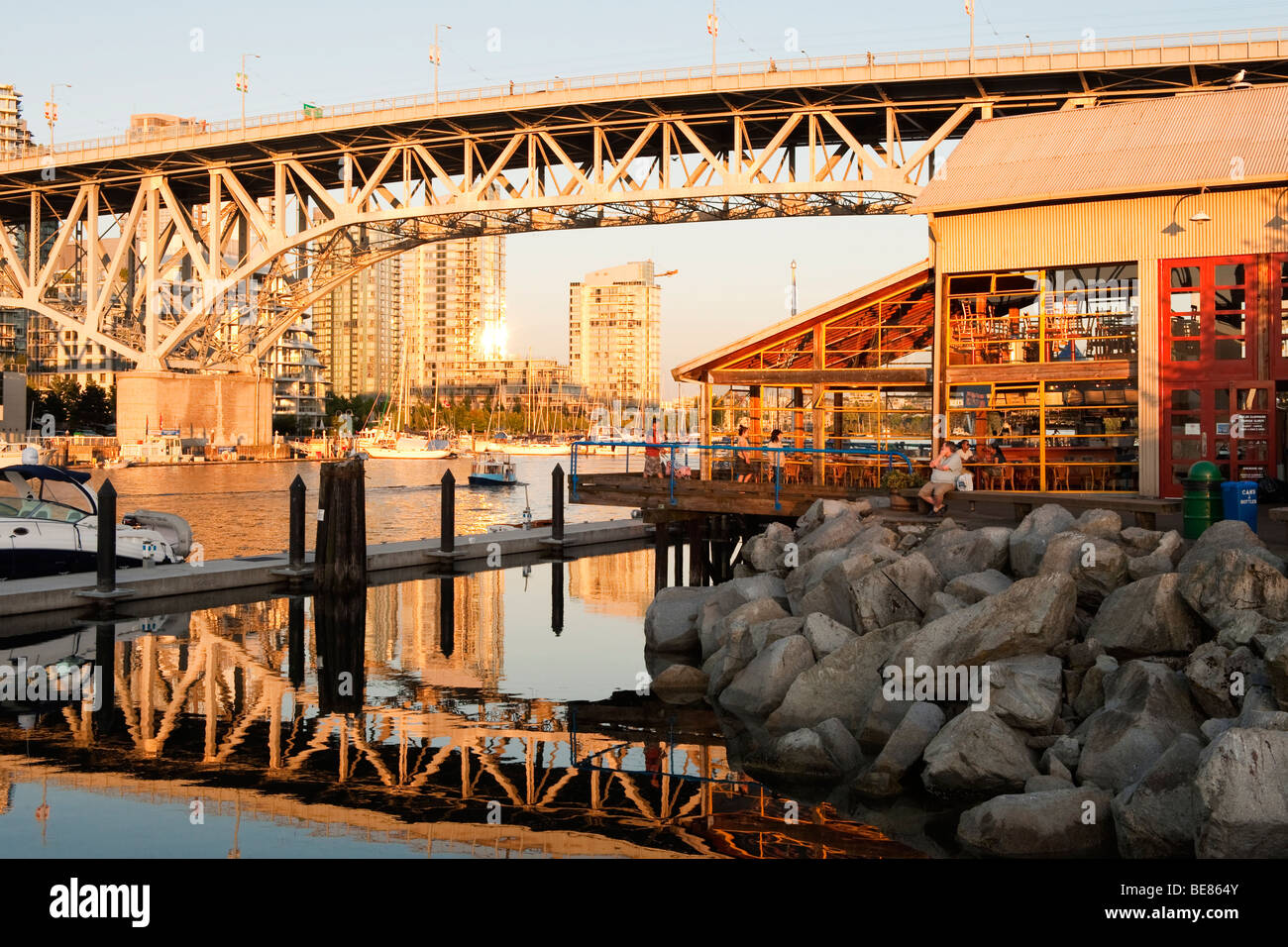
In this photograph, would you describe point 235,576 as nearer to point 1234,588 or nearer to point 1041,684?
point 1041,684

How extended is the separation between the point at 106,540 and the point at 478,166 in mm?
54857

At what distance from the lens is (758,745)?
1571 cm

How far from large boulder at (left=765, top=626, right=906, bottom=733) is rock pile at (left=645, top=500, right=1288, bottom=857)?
24 millimetres

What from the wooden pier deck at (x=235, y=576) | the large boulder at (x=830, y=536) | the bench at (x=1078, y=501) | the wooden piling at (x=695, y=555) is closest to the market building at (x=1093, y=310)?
the bench at (x=1078, y=501)

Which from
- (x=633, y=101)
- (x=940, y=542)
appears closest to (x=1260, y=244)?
(x=940, y=542)

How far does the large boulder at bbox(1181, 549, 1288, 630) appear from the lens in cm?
1409

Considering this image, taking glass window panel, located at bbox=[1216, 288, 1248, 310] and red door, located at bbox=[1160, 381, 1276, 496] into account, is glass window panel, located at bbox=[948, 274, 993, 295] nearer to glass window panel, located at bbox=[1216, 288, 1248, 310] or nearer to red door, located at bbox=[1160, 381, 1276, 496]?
glass window panel, located at bbox=[1216, 288, 1248, 310]

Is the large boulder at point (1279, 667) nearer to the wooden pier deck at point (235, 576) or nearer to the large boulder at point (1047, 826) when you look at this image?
the large boulder at point (1047, 826)

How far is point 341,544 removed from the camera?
1095 inches

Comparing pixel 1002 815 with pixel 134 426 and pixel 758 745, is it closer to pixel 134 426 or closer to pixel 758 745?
pixel 758 745

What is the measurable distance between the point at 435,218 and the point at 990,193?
48.5 m

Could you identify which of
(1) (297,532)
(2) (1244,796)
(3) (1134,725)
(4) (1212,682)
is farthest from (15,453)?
(2) (1244,796)

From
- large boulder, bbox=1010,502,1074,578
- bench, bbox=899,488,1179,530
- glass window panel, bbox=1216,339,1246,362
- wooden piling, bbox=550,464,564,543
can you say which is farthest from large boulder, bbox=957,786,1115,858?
wooden piling, bbox=550,464,564,543
